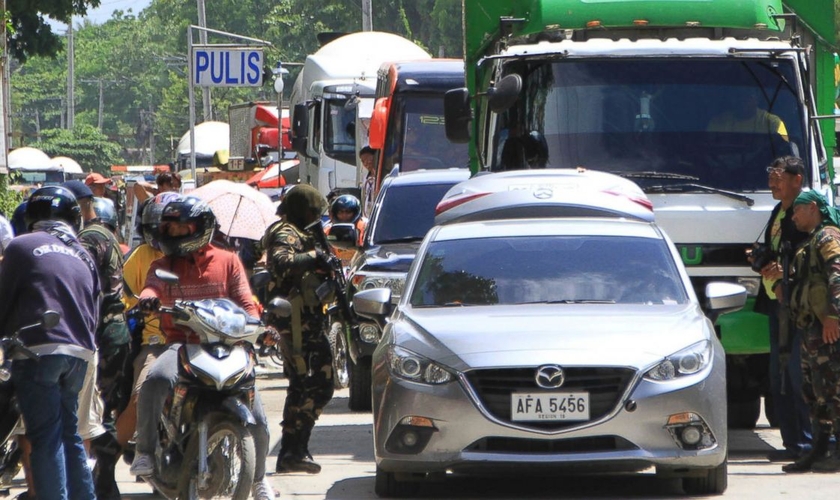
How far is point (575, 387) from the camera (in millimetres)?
8469

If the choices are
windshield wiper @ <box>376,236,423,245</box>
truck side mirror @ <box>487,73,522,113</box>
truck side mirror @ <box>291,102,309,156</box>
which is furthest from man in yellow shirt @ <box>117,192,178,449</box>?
truck side mirror @ <box>291,102,309,156</box>

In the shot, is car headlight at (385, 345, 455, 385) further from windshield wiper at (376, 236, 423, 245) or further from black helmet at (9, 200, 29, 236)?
windshield wiper at (376, 236, 423, 245)

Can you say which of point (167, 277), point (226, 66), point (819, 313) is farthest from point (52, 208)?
point (226, 66)

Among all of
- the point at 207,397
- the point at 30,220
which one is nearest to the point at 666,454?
the point at 207,397

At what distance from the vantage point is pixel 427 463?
8.64 meters

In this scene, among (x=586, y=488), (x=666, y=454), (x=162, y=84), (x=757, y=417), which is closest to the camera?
(x=666, y=454)

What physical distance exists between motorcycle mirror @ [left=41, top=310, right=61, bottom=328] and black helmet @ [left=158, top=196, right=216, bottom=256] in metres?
1.20

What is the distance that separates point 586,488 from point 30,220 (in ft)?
11.7

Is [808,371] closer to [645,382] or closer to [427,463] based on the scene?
[645,382]

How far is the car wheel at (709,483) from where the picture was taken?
8844mm

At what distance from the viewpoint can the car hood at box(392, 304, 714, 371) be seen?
854 centimetres

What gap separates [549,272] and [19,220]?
302 cm

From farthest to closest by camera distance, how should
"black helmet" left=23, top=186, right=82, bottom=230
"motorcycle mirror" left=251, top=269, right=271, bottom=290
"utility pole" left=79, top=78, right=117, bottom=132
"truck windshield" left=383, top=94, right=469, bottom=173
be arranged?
"utility pole" left=79, top=78, right=117, bottom=132 → "truck windshield" left=383, top=94, right=469, bottom=173 → "motorcycle mirror" left=251, top=269, right=271, bottom=290 → "black helmet" left=23, top=186, right=82, bottom=230

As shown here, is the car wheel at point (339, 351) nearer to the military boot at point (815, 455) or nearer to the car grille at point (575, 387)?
the military boot at point (815, 455)
